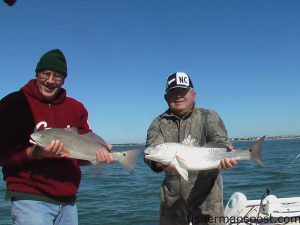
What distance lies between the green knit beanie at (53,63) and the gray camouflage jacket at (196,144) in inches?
66.6

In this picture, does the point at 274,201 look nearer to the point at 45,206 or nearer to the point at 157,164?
the point at 157,164

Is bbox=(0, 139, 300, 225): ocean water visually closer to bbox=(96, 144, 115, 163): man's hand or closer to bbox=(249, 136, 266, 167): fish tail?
bbox=(96, 144, 115, 163): man's hand

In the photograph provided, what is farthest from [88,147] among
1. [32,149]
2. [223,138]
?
[223,138]

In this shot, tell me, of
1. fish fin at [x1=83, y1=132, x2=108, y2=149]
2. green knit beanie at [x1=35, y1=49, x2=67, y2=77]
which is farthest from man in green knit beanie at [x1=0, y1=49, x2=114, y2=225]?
fish fin at [x1=83, y1=132, x2=108, y2=149]

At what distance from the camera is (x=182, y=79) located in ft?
17.7

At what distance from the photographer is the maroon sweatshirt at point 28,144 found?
4.22 meters

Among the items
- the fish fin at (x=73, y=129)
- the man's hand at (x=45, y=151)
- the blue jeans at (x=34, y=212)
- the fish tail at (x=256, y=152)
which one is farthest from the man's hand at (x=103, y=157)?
the fish tail at (x=256, y=152)

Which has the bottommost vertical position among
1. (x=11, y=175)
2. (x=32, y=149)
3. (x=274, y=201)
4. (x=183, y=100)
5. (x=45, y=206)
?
(x=274, y=201)

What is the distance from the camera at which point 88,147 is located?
4762 millimetres

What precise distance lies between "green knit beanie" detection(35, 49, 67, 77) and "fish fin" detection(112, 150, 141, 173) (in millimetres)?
1210

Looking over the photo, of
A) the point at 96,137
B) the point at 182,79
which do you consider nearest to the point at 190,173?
A: the point at 182,79

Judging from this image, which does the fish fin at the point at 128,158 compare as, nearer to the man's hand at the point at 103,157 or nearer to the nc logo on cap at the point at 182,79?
the man's hand at the point at 103,157

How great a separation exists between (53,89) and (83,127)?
68 cm

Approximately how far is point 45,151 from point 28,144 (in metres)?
0.28
